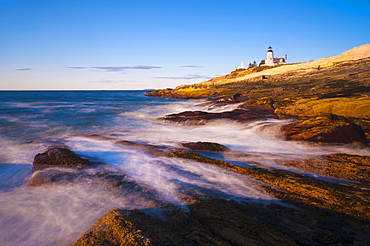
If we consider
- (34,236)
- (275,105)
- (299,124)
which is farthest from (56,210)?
(275,105)

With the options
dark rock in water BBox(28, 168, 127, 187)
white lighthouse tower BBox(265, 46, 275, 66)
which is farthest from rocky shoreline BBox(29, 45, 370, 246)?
white lighthouse tower BBox(265, 46, 275, 66)

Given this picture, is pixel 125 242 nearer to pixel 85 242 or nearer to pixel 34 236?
pixel 85 242

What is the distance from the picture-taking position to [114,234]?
3406mm

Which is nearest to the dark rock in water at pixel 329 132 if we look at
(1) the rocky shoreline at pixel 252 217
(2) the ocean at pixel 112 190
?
(2) the ocean at pixel 112 190

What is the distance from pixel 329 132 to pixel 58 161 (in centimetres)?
1104

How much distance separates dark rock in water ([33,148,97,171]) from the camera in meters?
7.54

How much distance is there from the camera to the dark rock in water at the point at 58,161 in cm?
754

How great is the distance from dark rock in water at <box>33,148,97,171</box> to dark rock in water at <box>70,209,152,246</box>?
174 inches

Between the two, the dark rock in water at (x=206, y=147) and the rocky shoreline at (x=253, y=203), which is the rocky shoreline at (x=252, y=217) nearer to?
the rocky shoreline at (x=253, y=203)

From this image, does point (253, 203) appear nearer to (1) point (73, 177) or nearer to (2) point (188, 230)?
(2) point (188, 230)

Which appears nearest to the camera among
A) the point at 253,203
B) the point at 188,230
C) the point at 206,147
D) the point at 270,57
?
the point at 188,230

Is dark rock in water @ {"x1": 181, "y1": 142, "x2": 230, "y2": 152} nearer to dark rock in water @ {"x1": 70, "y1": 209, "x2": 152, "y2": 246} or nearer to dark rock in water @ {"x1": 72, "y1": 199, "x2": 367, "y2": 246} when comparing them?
dark rock in water @ {"x1": 72, "y1": 199, "x2": 367, "y2": 246}

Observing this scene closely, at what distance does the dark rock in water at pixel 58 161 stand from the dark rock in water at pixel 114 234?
4417mm

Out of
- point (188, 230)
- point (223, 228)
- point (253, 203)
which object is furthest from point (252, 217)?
point (188, 230)
